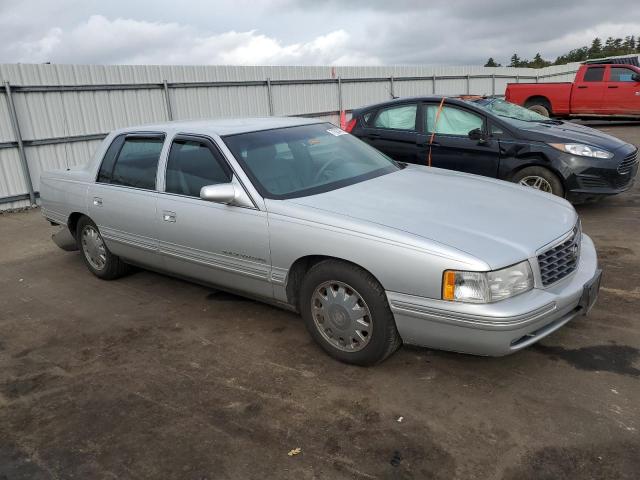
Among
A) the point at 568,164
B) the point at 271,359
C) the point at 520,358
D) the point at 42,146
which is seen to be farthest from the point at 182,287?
the point at 42,146

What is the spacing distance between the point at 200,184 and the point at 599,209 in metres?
5.40

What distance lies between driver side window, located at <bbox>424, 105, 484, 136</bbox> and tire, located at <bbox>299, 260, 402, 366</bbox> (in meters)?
4.26

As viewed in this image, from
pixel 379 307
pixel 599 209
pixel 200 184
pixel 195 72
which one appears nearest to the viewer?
pixel 379 307

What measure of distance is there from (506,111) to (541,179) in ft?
4.18

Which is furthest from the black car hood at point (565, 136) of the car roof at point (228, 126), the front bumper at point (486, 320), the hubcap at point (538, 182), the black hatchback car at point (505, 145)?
the front bumper at point (486, 320)

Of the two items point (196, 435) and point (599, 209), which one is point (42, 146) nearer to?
point (196, 435)

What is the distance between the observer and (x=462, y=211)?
11.0 ft

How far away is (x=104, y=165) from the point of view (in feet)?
16.4

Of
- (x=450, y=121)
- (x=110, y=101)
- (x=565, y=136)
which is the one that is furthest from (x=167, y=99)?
(x=565, y=136)

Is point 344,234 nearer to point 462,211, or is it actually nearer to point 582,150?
point 462,211

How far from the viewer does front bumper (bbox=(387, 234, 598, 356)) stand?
2812 mm

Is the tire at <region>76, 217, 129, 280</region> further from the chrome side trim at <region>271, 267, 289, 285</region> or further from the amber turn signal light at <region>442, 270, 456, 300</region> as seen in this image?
the amber turn signal light at <region>442, 270, 456, 300</region>

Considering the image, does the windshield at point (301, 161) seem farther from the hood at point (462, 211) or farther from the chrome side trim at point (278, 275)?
the chrome side trim at point (278, 275)

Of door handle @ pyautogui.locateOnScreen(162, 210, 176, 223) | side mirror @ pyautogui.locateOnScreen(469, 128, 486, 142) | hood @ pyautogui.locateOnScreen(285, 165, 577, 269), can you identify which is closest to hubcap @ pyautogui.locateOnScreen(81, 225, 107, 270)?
door handle @ pyautogui.locateOnScreen(162, 210, 176, 223)
